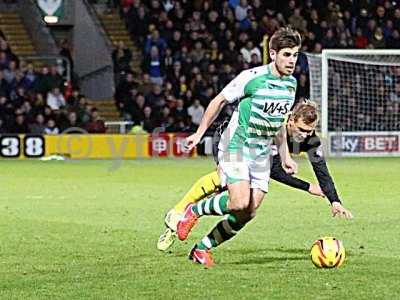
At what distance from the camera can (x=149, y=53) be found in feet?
86.9

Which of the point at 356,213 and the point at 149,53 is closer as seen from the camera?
the point at 356,213

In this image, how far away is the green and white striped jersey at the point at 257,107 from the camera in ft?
27.4

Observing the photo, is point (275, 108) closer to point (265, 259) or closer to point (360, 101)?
point (265, 259)

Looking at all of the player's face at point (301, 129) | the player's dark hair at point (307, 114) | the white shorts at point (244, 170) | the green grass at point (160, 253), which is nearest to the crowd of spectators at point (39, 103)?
the green grass at point (160, 253)

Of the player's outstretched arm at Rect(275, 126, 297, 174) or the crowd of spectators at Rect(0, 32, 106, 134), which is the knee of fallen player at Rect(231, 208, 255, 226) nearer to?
the player's outstretched arm at Rect(275, 126, 297, 174)

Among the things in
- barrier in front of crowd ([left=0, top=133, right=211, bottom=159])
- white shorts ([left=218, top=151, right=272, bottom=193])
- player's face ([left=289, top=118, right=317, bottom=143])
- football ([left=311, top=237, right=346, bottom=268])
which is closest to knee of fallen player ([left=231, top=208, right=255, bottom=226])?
white shorts ([left=218, top=151, right=272, bottom=193])

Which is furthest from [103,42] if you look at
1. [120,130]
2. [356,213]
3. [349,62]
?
[356,213]

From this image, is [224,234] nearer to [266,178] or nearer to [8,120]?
[266,178]

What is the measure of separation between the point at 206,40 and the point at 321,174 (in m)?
18.1

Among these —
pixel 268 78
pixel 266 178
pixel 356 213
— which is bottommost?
pixel 356 213

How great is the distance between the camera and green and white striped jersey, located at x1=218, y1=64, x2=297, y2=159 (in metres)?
8.35

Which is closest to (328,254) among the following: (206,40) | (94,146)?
(94,146)

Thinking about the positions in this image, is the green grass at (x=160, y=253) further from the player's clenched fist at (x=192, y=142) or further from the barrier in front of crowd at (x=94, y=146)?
the barrier in front of crowd at (x=94, y=146)

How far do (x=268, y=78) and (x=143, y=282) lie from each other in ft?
5.90
